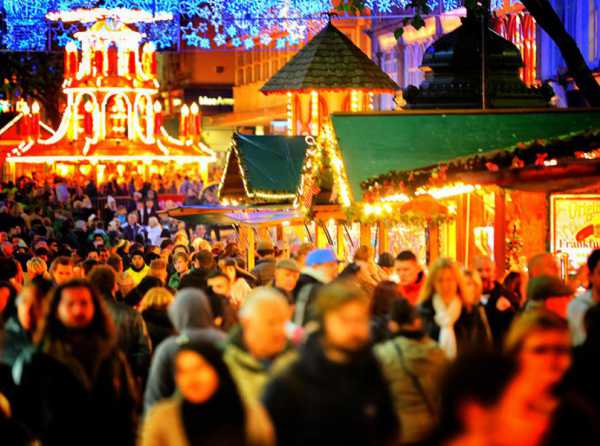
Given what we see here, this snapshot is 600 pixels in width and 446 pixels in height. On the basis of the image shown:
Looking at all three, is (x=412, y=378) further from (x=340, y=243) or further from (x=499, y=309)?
(x=340, y=243)

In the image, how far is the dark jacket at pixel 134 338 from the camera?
11.5m

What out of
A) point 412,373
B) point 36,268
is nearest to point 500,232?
point 36,268

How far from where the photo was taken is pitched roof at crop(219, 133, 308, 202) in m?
24.6

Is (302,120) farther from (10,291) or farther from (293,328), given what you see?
(293,328)

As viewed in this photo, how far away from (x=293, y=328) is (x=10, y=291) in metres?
3.32

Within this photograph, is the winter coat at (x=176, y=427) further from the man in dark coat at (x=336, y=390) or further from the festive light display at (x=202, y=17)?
the festive light display at (x=202, y=17)

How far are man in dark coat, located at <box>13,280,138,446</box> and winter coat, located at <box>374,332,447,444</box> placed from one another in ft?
4.73

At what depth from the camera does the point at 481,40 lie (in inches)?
A: 784

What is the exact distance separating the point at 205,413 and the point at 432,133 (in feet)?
36.3

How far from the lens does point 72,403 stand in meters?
8.66

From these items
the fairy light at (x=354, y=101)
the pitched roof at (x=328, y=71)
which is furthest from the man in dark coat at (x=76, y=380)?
the fairy light at (x=354, y=101)

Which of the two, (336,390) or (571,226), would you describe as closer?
(336,390)

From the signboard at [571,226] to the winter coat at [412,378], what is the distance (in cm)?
760

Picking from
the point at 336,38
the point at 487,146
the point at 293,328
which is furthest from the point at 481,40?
the point at 293,328
